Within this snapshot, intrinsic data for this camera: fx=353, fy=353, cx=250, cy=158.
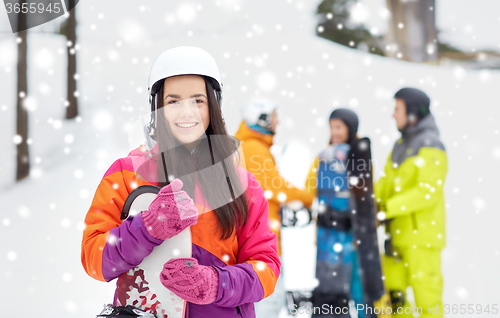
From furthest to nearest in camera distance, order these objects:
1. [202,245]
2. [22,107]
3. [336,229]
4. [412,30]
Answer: [412,30] < [22,107] < [336,229] < [202,245]

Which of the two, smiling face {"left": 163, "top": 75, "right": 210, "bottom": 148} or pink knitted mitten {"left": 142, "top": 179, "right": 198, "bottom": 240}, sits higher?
smiling face {"left": 163, "top": 75, "right": 210, "bottom": 148}

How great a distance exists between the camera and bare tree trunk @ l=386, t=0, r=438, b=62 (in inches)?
169

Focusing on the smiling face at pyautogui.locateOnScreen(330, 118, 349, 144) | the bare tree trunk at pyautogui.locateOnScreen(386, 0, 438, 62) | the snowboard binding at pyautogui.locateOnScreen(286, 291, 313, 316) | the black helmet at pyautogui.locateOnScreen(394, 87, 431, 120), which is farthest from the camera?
the bare tree trunk at pyautogui.locateOnScreen(386, 0, 438, 62)

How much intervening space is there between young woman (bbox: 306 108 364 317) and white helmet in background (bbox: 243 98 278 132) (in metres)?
0.46

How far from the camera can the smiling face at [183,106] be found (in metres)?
1.01

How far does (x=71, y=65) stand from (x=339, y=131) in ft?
8.34

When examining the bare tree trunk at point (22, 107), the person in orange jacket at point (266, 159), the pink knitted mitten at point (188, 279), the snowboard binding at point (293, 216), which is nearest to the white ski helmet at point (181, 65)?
the pink knitted mitten at point (188, 279)

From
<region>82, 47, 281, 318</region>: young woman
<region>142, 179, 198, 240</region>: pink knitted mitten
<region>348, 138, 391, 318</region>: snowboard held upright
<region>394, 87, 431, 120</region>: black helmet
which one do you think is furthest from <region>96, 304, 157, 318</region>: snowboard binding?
<region>394, 87, 431, 120</region>: black helmet

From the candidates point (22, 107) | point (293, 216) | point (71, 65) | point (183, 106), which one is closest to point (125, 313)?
point (183, 106)

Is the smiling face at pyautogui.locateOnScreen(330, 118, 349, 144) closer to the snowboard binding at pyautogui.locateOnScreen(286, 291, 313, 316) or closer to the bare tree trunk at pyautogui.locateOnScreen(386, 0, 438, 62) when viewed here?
the snowboard binding at pyautogui.locateOnScreen(286, 291, 313, 316)

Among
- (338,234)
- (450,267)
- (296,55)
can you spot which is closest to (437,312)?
(338,234)

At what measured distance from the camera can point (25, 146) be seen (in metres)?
3.08

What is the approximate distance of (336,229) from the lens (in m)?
2.35

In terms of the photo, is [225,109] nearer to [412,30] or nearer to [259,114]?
[259,114]
